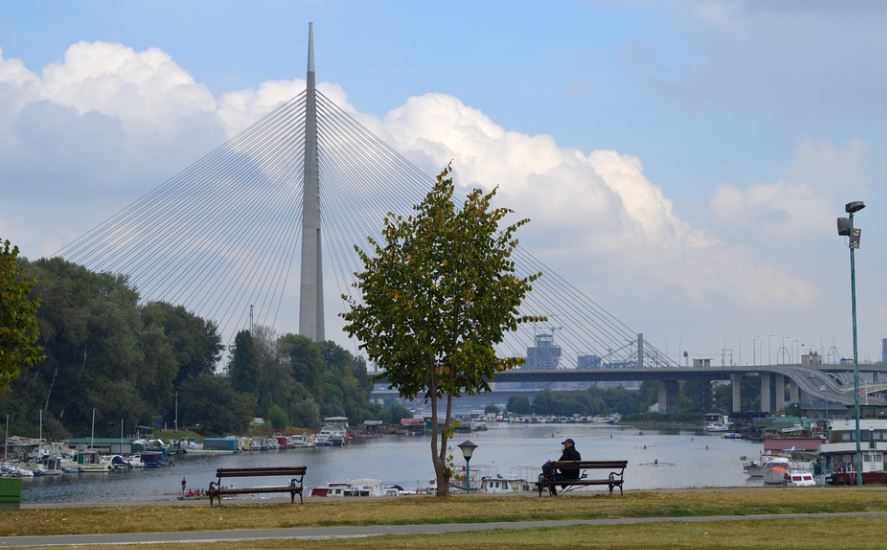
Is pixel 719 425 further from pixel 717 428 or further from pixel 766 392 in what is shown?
pixel 766 392

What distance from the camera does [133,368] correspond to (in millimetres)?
104875

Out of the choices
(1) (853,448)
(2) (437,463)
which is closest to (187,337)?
(1) (853,448)

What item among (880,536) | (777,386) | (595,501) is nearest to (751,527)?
(880,536)

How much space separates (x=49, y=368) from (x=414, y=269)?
241 ft

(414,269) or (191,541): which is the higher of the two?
(414,269)

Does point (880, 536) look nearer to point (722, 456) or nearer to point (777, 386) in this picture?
point (722, 456)

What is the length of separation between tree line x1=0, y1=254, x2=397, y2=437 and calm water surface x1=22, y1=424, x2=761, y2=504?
7.07 metres

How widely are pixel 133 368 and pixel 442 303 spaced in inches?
2979

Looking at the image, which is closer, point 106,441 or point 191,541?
point 191,541

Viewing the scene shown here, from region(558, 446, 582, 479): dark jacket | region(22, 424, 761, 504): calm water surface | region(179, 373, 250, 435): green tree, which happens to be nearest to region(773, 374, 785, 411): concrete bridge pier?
region(22, 424, 761, 504): calm water surface

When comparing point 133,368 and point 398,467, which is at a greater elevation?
point 133,368

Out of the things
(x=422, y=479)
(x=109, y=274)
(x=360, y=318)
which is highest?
(x=109, y=274)

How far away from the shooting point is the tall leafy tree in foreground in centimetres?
3312

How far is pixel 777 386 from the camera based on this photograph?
615 ft
